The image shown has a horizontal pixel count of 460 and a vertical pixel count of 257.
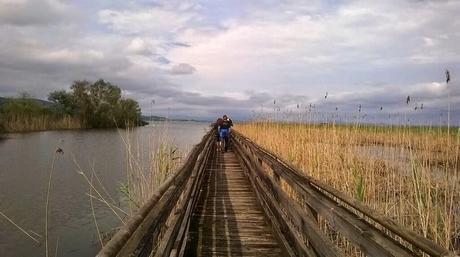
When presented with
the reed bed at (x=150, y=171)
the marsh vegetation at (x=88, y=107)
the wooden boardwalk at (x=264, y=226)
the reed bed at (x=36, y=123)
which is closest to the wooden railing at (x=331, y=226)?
the wooden boardwalk at (x=264, y=226)

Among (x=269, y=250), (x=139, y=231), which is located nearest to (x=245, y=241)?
(x=269, y=250)

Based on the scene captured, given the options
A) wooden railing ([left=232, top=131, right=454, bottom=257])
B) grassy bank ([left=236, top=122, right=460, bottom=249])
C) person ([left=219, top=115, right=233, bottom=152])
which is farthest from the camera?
person ([left=219, top=115, right=233, bottom=152])

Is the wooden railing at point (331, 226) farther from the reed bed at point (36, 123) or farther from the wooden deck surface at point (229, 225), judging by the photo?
the reed bed at point (36, 123)

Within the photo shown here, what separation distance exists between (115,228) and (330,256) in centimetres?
813

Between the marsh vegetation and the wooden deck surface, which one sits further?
the marsh vegetation

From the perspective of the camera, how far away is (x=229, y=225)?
6895mm

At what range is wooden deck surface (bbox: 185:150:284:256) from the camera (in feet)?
18.2

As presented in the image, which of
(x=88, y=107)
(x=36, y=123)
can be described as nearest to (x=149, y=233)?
(x=36, y=123)

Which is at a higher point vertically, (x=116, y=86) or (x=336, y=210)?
(x=116, y=86)

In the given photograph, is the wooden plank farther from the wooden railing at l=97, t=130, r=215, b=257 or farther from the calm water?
the calm water

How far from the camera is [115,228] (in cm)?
1045

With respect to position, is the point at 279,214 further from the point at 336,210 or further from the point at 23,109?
the point at 23,109

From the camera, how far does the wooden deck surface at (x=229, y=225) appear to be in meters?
5.54

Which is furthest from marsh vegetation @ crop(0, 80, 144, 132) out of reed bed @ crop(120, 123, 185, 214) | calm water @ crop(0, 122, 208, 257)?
reed bed @ crop(120, 123, 185, 214)
